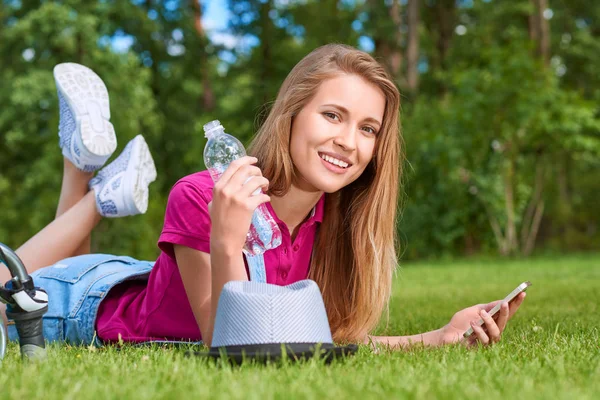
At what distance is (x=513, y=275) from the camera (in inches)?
384

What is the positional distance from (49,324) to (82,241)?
3.09 ft

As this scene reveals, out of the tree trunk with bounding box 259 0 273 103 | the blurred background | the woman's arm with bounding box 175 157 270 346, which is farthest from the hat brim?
the tree trunk with bounding box 259 0 273 103

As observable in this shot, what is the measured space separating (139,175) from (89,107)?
536 mm

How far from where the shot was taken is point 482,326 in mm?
3109

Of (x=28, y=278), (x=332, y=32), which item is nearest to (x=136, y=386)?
(x=28, y=278)

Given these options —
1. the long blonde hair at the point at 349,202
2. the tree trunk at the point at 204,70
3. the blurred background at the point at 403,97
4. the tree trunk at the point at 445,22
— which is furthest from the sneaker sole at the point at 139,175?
the tree trunk at the point at 445,22

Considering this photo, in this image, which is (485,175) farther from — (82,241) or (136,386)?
(136,386)

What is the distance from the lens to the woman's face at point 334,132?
10.3ft

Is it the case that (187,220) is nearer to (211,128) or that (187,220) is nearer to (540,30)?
(211,128)

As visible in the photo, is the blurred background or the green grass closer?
the green grass

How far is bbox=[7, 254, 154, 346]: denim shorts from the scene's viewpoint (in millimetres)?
3648

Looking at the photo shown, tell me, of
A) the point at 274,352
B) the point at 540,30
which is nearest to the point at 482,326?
the point at 274,352

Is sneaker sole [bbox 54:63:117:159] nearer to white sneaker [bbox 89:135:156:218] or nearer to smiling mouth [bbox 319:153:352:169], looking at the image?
white sneaker [bbox 89:135:156:218]

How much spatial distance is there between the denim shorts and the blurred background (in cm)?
590
